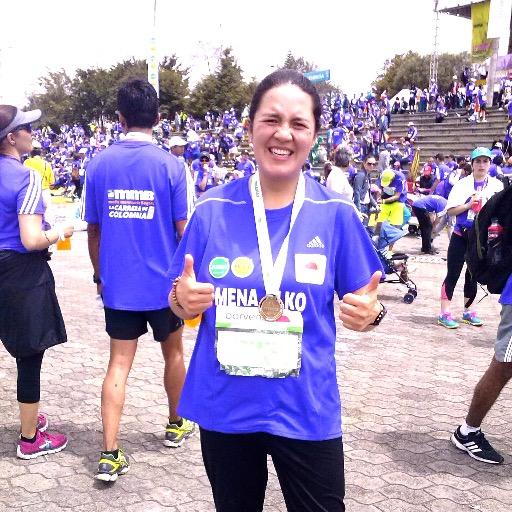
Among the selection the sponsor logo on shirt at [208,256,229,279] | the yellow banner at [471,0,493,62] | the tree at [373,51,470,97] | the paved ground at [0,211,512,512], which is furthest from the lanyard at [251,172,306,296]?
the tree at [373,51,470,97]

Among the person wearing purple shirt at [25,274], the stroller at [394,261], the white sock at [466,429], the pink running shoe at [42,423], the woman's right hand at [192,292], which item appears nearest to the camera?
the woman's right hand at [192,292]

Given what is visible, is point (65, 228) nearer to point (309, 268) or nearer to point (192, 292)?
point (192, 292)

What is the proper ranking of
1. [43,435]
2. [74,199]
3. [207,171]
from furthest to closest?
[74,199]
[207,171]
[43,435]

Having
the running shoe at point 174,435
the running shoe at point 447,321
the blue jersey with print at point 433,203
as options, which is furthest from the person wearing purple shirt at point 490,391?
the blue jersey with print at point 433,203

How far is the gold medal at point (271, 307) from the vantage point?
1.84m

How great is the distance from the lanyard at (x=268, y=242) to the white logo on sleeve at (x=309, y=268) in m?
0.05

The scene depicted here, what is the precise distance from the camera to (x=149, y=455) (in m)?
3.59

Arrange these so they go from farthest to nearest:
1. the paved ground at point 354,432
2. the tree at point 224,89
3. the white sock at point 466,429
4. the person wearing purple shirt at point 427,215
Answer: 1. the tree at point 224,89
2. the person wearing purple shirt at point 427,215
3. the white sock at point 466,429
4. the paved ground at point 354,432

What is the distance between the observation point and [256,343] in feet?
6.16

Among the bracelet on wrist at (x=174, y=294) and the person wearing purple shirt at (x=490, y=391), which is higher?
the bracelet on wrist at (x=174, y=294)

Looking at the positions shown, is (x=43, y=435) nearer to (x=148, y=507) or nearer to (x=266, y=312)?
(x=148, y=507)

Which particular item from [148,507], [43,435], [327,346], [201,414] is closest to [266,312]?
[327,346]

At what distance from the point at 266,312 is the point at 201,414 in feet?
1.31

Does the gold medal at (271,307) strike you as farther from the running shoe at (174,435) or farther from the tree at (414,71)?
the tree at (414,71)
